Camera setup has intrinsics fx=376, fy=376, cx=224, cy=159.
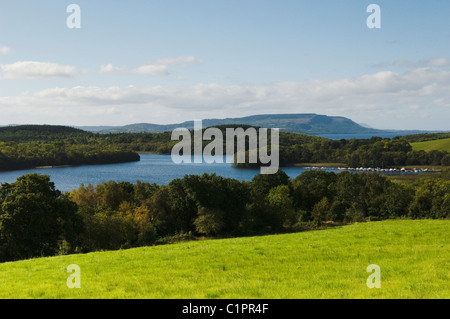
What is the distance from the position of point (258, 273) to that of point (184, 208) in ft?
111

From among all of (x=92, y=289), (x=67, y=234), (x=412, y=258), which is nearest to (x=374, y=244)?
(x=412, y=258)

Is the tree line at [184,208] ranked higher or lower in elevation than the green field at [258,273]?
lower

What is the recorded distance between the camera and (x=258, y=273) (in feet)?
44.0

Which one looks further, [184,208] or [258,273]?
[184,208]

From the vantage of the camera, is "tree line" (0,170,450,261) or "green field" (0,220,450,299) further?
"tree line" (0,170,450,261)

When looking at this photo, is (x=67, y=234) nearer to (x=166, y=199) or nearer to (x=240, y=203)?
(x=166, y=199)

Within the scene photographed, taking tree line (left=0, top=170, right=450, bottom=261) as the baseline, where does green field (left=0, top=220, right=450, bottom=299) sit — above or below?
above

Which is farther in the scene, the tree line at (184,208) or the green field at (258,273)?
the tree line at (184,208)

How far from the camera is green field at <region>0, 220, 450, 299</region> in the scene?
34.7ft

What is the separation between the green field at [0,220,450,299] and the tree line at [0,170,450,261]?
48.9ft

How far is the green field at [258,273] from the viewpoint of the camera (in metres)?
10.6

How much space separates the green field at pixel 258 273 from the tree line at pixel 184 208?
14.9 meters

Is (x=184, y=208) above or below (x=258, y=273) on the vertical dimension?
below
